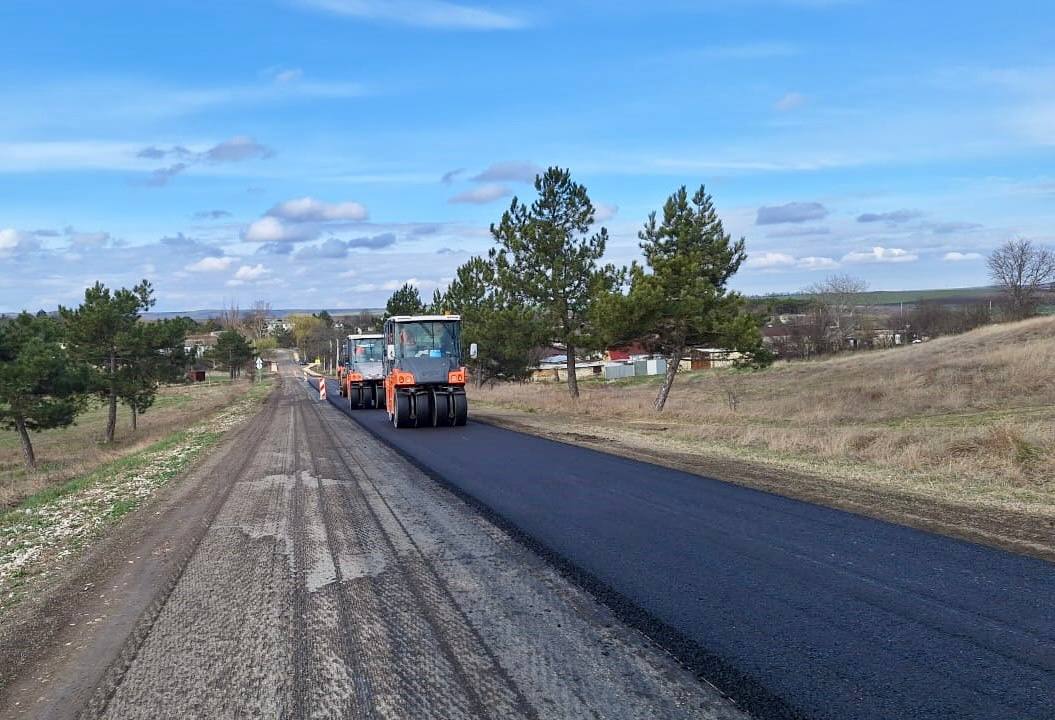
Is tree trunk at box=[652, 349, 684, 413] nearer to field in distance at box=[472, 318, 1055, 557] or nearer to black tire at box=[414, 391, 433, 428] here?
field in distance at box=[472, 318, 1055, 557]

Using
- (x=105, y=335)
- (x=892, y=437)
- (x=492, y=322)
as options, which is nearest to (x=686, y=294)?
(x=492, y=322)

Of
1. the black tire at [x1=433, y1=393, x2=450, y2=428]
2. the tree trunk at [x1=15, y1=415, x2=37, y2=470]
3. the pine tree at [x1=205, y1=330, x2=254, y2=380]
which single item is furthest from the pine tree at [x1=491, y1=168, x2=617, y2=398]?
the pine tree at [x1=205, y1=330, x2=254, y2=380]

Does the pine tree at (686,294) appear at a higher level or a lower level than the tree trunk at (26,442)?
higher

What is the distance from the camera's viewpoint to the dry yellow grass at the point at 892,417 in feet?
37.8

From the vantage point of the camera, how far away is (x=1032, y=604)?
5.74m

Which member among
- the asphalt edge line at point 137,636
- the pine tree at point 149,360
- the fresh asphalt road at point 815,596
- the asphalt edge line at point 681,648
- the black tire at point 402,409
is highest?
the pine tree at point 149,360

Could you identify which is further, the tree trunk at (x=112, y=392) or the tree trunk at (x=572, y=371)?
the tree trunk at (x=112, y=392)

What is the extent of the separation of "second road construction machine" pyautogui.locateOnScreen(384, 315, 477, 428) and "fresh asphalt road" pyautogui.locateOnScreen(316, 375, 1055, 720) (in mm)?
11623

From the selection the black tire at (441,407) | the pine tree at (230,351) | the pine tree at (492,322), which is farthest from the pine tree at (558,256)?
the pine tree at (230,351)

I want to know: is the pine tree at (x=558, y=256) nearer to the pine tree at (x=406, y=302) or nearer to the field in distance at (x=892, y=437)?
the field in distance at (x=892, y=437)

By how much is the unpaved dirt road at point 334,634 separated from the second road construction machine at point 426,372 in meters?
12.8

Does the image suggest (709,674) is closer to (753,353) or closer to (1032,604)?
(1032,604)

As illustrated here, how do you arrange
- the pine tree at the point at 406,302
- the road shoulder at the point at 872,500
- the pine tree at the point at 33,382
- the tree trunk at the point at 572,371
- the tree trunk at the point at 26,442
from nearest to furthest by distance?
the road shoulder at the point at 872,500 → the pine tree at the point at 33,382 → the tree trunk at the point at 26,442 → the tree trunk at the point at 572,371 → the pine tree at the point at 406,302

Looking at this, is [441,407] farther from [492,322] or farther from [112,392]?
[112,392]
